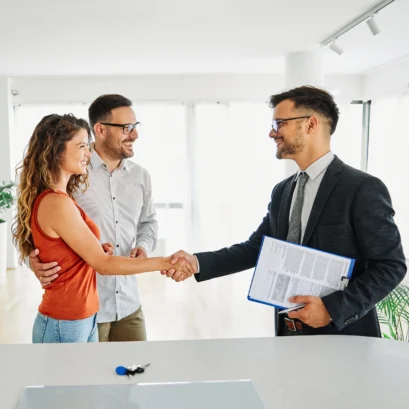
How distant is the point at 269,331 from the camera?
4.24 metres

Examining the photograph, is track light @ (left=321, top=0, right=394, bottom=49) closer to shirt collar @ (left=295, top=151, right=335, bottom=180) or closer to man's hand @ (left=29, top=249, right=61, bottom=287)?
shirt collar @ (left=295, top=151, right=335, bottom=180)

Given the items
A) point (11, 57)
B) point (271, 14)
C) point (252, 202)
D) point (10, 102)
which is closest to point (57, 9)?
point (271, 14)

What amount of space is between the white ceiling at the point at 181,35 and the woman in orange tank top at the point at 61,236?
7.02ft

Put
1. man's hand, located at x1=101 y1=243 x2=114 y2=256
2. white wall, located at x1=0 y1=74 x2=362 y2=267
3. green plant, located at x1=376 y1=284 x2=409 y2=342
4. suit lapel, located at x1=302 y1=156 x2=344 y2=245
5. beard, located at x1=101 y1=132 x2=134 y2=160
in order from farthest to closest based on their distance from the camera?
white wall, located at x1=0 y1=74 x2=362 y2=267 → green plant, located at x1=376 y1=284 x2=409 y2=342 → beard, located at x1=101 y1=132 x2=134 y2=160 → man's hand, located at x1=101 y1=243 x2=114 y2=256 → suit lapel, located at x1=302 y1=156 x2=344 y2=245

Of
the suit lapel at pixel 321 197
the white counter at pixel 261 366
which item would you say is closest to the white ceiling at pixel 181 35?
the suit lapel at pixel 321 197

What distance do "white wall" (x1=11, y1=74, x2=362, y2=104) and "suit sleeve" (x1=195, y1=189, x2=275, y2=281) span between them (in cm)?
521

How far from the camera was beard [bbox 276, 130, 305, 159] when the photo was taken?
191 cm

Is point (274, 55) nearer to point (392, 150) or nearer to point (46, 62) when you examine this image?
point (392, 150)

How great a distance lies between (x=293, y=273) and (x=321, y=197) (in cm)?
31

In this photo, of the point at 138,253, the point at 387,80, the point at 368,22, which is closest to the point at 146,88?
the point at 387,80

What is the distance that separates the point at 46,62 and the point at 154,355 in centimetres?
526

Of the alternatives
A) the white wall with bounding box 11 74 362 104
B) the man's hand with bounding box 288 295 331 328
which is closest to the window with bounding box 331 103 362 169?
the white wall with bounding box 11 74 362 104

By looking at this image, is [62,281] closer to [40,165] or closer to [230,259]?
[40,165]

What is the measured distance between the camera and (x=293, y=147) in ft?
6.32
